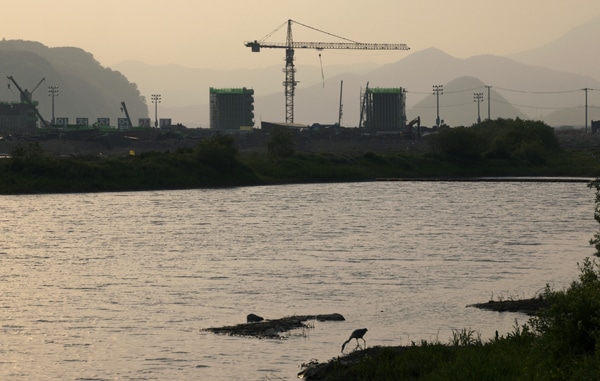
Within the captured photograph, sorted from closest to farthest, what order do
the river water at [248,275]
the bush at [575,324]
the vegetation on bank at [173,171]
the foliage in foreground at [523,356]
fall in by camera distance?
the foliage in foreground at [523,356] → the bush at [575,324] → the river water at [248,275] → the vegetation on bank at [173,171]

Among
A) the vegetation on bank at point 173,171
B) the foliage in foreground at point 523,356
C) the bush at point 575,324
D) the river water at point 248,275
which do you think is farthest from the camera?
the vegetation on bank at point 173,171

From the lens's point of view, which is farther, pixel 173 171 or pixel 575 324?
pixel 173 171

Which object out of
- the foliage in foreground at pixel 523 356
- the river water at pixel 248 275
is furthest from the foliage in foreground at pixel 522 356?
the river water at pixel 248 275

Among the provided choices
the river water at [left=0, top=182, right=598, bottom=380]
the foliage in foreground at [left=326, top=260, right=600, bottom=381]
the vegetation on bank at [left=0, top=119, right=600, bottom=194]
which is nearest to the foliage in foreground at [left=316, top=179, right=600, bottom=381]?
the foliage in foreground at [left=326, top=260, right=600, bottom=381]

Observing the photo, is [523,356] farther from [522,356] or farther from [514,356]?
[514,356]

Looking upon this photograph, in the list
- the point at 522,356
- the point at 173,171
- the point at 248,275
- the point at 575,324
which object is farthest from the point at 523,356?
the point at 173,171

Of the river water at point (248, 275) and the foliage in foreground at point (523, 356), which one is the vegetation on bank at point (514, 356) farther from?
the river water at point (248, 275)

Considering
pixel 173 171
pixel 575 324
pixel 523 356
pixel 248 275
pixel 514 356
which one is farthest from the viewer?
pixel 173 171

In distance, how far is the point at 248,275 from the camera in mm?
67562

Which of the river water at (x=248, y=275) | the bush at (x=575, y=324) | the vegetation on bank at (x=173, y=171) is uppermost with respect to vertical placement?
the vegetation on bank at (x=173, y=171)

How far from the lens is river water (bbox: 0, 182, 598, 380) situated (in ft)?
145

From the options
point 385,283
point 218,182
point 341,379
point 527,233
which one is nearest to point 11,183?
point 218,182

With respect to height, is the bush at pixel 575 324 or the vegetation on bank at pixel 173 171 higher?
the vegetation on bank at pixel 173 171

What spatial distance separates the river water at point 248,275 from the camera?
44.3 metres
